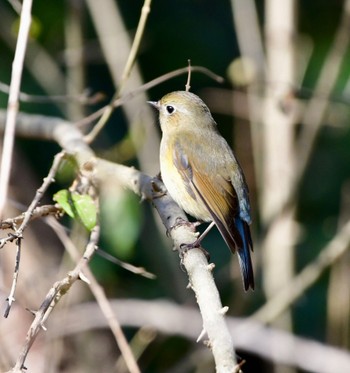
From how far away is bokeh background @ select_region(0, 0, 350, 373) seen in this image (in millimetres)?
5238

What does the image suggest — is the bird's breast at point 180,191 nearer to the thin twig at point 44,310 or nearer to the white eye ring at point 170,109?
the white eye ring at point 170,109

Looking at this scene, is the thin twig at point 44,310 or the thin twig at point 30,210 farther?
the thin twig at point 30,210

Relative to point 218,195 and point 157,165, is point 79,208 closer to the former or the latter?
point 218,195

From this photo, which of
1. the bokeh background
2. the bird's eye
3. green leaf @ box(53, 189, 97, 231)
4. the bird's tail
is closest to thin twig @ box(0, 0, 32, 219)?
green leaf @ box(53, 189, 97, 231)

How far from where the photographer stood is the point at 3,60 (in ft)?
22.5

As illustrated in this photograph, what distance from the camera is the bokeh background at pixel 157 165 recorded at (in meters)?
5.24

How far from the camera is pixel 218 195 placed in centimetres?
398

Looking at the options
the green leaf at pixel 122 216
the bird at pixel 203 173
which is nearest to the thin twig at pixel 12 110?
the bird at pixel 203 173

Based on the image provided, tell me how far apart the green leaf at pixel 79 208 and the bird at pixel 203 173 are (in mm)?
714

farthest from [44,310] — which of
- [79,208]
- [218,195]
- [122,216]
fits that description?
[122,216]

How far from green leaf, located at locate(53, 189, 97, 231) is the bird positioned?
71 centimetres

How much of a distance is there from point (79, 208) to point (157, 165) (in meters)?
2.89

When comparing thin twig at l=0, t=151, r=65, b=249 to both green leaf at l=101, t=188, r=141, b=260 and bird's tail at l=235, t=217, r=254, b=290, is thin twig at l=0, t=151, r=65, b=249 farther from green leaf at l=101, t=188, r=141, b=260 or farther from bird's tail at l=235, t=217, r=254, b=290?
green leaf at l=101, t=188, r=141, b=260

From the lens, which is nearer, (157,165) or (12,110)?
(12,110)
